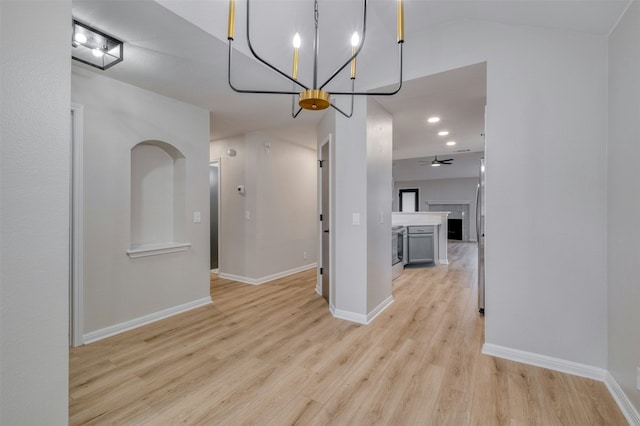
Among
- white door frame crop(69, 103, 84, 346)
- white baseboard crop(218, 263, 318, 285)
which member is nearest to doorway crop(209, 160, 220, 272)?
white baseboard crop(218, 263, 318, 285)

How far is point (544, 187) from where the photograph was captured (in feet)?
7.22

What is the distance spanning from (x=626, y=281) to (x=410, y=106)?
2.51 metres

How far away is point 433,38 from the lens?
261 cm

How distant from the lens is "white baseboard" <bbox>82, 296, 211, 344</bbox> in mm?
2627

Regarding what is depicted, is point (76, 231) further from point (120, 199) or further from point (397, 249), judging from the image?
point (397, 249)

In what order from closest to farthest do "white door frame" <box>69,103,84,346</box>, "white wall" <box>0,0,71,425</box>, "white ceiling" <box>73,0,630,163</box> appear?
"white wall" <box>0,0,71,425</box> < "white ceiling" <box>73,0,630,163</box> < "white door frame" <box>69,103,84,346</box>

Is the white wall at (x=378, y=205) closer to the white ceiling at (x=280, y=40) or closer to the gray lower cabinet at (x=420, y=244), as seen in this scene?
the white ceiling at (x=280, y=40)

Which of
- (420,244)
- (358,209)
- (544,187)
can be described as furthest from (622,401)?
(420,244)

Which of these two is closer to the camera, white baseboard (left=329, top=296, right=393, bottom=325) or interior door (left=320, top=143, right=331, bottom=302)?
white baseboard (left=329, top=296, right=393, bottom=325)

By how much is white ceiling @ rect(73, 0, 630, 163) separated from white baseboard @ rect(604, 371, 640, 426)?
2.38 m

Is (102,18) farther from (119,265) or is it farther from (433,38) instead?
(433,38)

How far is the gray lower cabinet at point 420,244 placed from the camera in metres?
5.80

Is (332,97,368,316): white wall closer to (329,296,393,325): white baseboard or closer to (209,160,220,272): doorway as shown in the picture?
(329,296,393,325): white baseboard

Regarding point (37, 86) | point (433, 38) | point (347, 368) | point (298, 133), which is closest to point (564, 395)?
point (347, 368)
